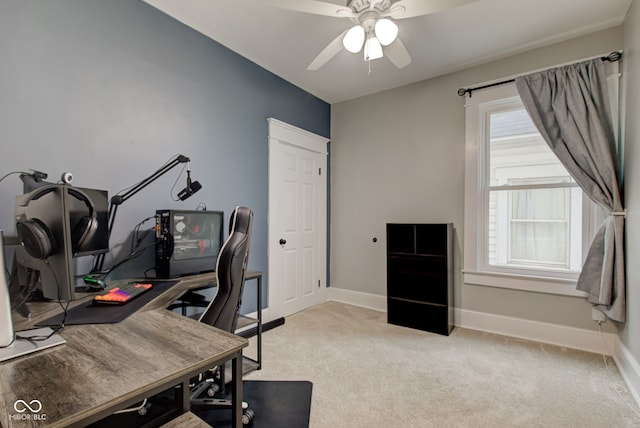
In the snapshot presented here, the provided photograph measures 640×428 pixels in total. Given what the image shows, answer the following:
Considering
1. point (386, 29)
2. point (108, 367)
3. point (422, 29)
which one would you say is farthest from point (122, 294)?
point (422, 29)

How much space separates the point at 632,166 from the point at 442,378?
6.72ft

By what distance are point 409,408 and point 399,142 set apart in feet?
9.12

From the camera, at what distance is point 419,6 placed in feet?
5.63

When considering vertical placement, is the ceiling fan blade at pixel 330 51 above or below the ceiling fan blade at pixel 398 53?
above

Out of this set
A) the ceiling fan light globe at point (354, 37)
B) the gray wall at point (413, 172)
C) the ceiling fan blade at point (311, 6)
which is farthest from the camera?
the gray wall at point (413, 172)

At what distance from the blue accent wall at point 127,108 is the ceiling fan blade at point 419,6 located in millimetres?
1677

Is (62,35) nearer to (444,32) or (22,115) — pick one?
(22,115)

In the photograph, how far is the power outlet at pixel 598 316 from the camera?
2.41 metres

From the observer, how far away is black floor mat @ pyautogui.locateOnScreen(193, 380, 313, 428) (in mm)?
1660

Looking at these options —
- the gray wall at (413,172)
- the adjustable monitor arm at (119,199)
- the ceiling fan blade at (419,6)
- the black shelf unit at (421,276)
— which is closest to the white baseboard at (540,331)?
the gray wall at (413,172)

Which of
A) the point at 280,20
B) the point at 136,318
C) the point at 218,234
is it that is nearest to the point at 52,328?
the point at 136,318

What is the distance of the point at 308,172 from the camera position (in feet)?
12.3

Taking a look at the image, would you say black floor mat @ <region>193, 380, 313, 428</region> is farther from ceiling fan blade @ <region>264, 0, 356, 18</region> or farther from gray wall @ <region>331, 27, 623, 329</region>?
ceiling fan blade @ <region>264, 0, 356, 18</region>

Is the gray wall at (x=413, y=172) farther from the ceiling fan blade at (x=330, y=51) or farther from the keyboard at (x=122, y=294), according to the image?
the keyboard at (x=122, y=294)
